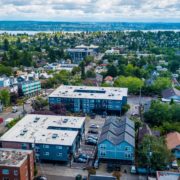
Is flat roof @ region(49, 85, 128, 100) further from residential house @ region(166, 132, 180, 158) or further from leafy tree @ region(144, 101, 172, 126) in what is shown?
residential house @ region(166, 132, 180, 158)

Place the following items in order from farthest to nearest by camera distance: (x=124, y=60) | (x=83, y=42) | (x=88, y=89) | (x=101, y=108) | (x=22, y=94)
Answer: (x=83, y=42) → (x=124, y=60) → (x=22, y=94) → (x=88, y=89) → (x=101, y=108)

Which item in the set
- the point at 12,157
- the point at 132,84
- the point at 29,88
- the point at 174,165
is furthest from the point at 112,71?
the point at 12,157

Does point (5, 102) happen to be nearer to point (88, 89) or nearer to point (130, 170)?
point (88, 89)

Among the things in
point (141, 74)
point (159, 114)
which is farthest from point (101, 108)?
point (141, 74)

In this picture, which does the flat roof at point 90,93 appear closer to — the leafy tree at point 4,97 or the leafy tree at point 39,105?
the leafy tree at point 39,105

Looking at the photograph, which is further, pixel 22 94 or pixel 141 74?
pixel 141 74

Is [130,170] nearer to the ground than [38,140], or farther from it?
nearer to the ground
